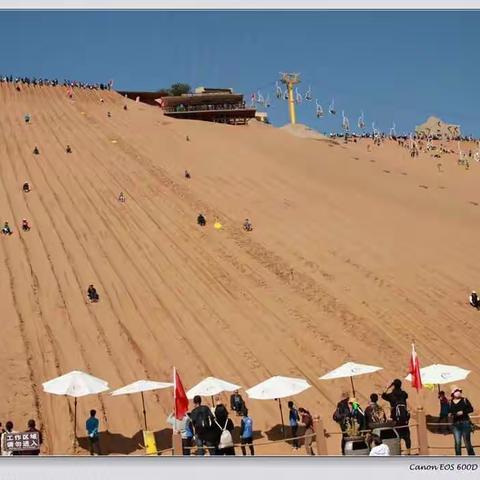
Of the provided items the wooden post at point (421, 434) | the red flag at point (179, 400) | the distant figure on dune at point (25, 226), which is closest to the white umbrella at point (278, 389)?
the red flag at point (179, 400)

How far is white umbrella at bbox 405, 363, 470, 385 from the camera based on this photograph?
16.7 meters

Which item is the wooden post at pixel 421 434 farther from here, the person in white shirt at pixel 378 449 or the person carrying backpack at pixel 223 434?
the person carrying backpack at pixel 223 434

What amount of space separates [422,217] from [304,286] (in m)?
12.7

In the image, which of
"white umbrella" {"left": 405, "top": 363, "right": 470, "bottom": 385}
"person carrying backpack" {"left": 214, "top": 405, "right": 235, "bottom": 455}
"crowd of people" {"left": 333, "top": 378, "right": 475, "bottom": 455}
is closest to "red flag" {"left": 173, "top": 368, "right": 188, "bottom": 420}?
"person carrying backpack" {"left": 214, "top": 405, "right": 235, "bottom": 455}

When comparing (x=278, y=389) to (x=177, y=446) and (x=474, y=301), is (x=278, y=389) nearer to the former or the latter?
(x=177, y=446)

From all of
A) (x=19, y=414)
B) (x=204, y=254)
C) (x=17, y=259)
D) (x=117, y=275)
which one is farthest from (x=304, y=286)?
(x=19, y=414)

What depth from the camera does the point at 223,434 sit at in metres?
12.8

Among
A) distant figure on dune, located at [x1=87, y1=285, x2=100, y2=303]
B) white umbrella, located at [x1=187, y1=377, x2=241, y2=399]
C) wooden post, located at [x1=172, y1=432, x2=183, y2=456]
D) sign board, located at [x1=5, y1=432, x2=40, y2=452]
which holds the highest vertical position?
distant figure on dune, located at [x1=87, y1=285, x2=100, y2=303]

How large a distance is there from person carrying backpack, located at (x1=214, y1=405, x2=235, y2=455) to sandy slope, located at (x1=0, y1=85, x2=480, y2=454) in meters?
2.27

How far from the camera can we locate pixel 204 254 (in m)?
28.2

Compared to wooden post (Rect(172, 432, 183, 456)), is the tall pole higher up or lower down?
higher up

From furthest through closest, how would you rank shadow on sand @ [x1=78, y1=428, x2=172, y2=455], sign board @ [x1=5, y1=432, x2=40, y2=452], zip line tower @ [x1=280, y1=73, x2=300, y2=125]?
zip line tower @ [x1=280, y1=73, x2=300, y2=125] → shadow on sand @ [x1=78, y1=428, x2=172, y2=455] → sign board @ [x1=5, y1=432, x2=40, y2=452]

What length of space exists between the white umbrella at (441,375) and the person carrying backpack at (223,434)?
16.9 ft

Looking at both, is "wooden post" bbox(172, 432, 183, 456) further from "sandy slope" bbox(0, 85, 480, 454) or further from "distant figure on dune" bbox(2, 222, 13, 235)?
"distant figure on dune" bbox(2, 222, 13, 235)
